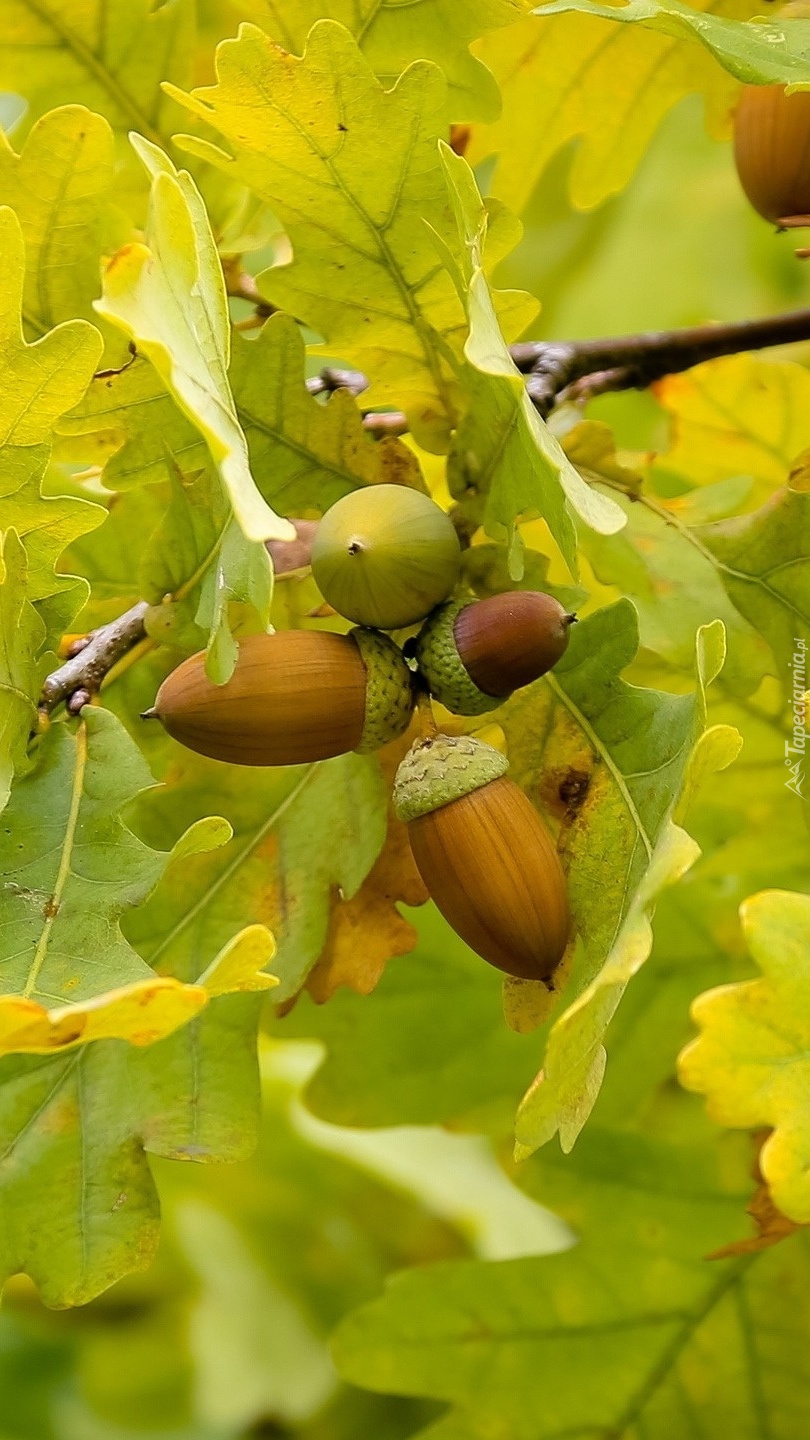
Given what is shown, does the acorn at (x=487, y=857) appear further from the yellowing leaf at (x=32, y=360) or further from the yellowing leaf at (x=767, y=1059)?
the yellowing leaf at (x=32, y=360)

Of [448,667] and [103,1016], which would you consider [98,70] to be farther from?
[103,1016]

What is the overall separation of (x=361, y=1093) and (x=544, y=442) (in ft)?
2.32

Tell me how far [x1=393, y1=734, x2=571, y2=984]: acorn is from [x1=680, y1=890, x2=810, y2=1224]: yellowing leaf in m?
0.11

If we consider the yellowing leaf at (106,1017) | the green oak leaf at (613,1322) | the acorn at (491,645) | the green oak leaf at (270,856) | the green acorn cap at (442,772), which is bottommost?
the green oak leaf at (613,1322)

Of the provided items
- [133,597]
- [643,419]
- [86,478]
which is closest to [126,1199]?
[133,597]

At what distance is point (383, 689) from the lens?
782mm

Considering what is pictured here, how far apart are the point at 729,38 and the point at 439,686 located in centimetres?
40

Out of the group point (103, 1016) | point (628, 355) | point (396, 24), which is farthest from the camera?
point (628, 355)

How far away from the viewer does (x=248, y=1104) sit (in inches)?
33.7

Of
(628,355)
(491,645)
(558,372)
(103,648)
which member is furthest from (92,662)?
(628,355)

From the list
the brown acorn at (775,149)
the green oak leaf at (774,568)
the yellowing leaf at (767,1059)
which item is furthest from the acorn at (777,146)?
the yellowing leaf at (767,1059)

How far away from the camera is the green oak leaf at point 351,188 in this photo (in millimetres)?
769

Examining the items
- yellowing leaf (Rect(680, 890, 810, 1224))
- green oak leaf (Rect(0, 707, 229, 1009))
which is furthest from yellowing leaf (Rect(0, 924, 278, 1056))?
yellowing leaf (Rect(680, 890, 810, 1224))

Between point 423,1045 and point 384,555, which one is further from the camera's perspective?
point 423,1045
